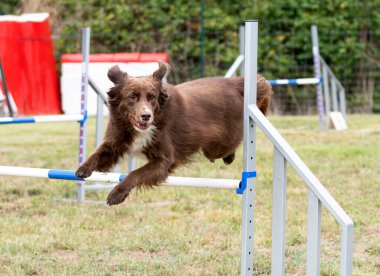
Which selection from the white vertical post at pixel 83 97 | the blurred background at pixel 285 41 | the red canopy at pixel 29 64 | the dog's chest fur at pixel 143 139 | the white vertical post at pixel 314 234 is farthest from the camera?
the blurred background at pixel 285 41

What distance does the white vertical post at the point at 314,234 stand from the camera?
288cm

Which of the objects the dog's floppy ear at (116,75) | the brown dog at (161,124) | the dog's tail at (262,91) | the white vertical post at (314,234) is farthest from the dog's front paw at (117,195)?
the dog's tail at (262,91)

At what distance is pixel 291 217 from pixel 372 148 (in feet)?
10.9

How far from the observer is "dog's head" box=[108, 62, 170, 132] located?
127 inches

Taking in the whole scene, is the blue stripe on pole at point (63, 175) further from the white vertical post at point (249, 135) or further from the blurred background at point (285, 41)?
the blurred background at point (285, 41)

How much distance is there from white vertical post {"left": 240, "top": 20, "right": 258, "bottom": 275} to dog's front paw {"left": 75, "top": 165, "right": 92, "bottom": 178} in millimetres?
773

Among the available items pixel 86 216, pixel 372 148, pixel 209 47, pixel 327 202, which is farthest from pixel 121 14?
pixel 327 202

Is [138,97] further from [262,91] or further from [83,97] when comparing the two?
[83,97]

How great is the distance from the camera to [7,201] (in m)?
5.98

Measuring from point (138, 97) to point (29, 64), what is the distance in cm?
1069

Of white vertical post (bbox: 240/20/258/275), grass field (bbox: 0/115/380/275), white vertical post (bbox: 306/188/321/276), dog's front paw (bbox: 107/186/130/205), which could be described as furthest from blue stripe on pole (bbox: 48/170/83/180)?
white vertical post (bbox: 306/188/321/276)

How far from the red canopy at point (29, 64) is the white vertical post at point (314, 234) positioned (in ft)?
35.6

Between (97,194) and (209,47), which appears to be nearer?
(97,194)

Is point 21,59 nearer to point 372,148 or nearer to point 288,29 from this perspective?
point 288,29
